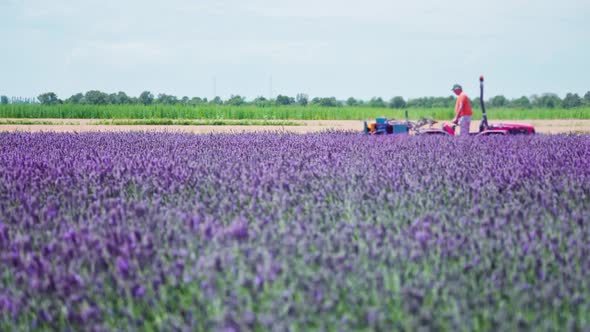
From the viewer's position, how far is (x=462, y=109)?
10.6m

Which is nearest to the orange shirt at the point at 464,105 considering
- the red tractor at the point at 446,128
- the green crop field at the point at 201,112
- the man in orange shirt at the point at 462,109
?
the man in orange shirt at the point at 462,109

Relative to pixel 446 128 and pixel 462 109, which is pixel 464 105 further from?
pixel 446 128

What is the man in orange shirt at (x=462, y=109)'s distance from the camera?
1053cm

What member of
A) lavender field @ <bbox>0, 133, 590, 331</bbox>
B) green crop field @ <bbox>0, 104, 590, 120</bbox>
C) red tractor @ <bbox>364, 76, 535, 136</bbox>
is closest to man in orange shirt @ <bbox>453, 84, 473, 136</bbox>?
red tractor @ <bbox>364, 76, 535, 136</bbox>

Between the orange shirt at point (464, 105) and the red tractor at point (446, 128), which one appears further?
the orange shirt at point (464, 105)

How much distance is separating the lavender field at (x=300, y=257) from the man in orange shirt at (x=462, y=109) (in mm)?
6366

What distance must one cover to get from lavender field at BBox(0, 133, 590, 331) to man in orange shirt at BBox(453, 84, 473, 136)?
637 centimetres

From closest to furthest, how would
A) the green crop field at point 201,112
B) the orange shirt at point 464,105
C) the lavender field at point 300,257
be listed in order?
the lavender field at point 300,257 → the orange shirt at point 464,105 → the green crop field at point 201,112

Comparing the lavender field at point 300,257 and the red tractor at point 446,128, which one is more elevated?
the red tractor at point 446,128

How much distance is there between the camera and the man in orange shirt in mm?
10531

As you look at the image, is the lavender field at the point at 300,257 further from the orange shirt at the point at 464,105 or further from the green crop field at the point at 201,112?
the green crop field at the point at 201,112

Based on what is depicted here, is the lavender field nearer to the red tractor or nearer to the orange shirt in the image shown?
the red tractor

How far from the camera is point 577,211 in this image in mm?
3480

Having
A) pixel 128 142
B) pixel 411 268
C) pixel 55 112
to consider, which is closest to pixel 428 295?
pixel 411 268
